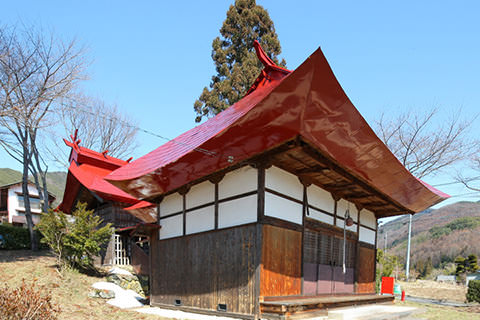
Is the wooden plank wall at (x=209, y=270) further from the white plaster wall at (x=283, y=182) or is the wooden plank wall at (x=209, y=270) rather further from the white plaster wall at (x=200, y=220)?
the white plaster wall at (x=283, y=182)

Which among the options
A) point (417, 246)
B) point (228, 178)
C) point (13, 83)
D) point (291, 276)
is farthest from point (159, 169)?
point (417, 246)

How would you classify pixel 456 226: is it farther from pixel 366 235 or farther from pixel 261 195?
pixel 261 195

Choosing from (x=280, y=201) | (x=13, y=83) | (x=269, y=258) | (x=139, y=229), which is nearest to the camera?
(x=269, y=258)

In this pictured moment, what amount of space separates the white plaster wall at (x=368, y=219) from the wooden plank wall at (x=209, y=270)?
6.04 metres

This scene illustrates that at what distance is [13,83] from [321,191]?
13.6 meters

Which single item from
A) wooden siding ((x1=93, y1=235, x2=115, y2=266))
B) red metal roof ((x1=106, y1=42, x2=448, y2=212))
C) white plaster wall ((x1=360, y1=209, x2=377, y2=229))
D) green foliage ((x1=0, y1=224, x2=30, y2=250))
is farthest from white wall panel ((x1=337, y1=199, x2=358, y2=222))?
green foliage ((x1=0, y1=224, x2=30, y2=250))

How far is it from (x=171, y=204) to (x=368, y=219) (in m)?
7.08

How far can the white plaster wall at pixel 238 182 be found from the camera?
327 inches

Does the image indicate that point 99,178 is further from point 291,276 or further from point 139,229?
point 291,276

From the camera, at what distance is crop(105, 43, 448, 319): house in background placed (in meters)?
6.71

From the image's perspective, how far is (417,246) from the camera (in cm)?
6756

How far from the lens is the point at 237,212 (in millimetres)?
8547

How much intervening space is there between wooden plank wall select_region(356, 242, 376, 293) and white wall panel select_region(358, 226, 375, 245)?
0.17 metres

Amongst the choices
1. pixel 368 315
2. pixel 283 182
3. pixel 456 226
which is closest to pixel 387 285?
pixel 368 315
